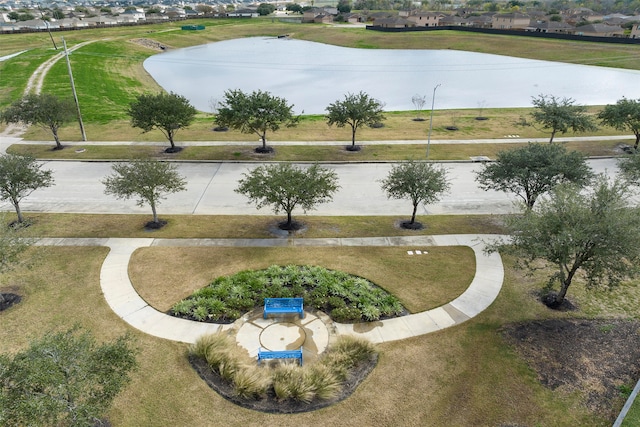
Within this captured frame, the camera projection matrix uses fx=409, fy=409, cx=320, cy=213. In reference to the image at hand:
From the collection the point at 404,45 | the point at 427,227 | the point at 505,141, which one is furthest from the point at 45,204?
the point at 404,45

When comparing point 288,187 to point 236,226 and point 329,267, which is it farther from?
point 329,267

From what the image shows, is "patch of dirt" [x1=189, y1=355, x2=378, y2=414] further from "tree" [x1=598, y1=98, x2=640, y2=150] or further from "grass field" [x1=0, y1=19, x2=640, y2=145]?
"tree" [x1=598, y1=98, x2=640, y2=150]

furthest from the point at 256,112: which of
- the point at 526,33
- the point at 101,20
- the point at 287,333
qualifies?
the point at 101,20

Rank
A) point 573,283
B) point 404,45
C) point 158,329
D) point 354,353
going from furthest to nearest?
point 404,45 → point 573,283 → point 158,329 → point 354,353

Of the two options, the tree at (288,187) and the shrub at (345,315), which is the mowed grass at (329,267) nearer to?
the shrub at (345,315)

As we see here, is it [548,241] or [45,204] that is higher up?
[548,241]

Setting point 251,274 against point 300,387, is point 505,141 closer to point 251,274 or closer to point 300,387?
point 251,274
